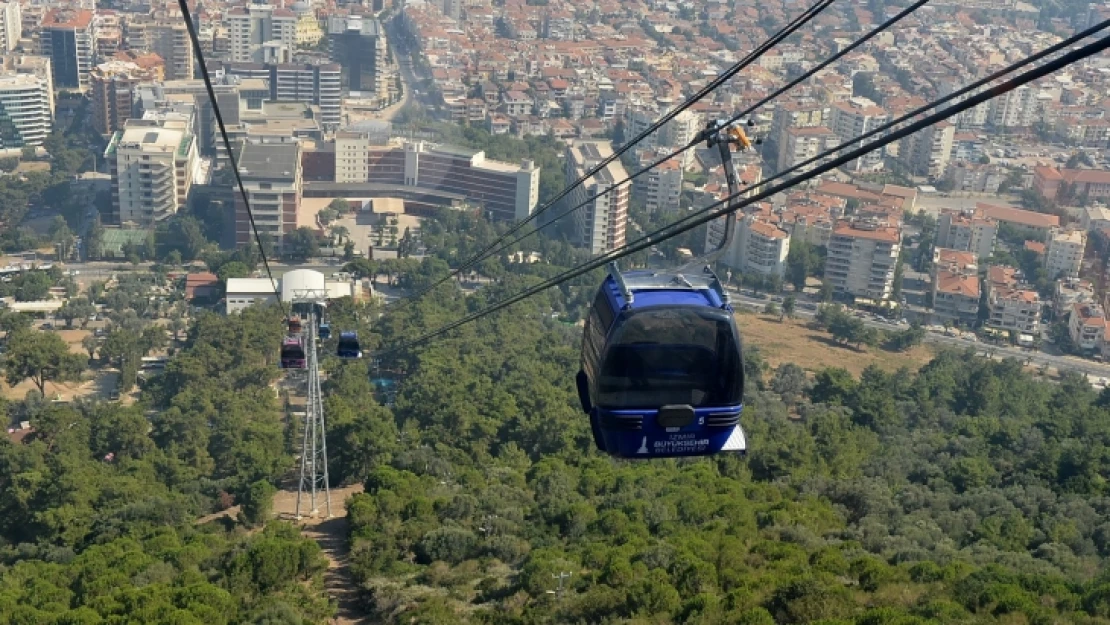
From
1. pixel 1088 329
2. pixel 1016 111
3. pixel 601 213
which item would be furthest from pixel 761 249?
pixel 1016 111

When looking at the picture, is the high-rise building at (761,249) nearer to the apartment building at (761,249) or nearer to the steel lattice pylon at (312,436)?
the apartment building at (761,249)

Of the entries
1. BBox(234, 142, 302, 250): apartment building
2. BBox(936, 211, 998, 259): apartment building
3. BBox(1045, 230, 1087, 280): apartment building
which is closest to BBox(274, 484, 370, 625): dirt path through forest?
BBox(234, 142, 302, 250): apartment building

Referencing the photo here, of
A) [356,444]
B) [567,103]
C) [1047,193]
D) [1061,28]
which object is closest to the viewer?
[356,444]

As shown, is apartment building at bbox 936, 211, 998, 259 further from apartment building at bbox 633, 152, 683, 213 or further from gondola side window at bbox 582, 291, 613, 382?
gondola side window at bbox 582, 291, 613, 382

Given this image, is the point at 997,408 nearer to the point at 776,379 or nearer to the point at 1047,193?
the point at 776,379

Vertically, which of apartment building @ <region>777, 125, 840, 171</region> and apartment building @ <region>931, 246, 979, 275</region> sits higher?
apartment building @ <region>777, 125, 840, 171</region>

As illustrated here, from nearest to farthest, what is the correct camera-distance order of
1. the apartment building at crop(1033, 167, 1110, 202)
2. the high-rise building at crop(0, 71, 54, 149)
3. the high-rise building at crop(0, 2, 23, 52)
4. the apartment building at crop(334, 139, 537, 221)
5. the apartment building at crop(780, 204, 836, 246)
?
the apartment building at crop(780, 204, 836, 246)
the apartment building at crop(334, 139, 537, 221)
the apartment building at crop(1033, 167, 1110, 202)
the high-rise building at crop(0, 71, 54, 149)
the high-rise building at crop(0, 2, 23, 52)

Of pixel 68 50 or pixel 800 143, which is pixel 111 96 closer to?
pixel 68 50

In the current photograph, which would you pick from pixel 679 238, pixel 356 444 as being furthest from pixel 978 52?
pixel 356 444
